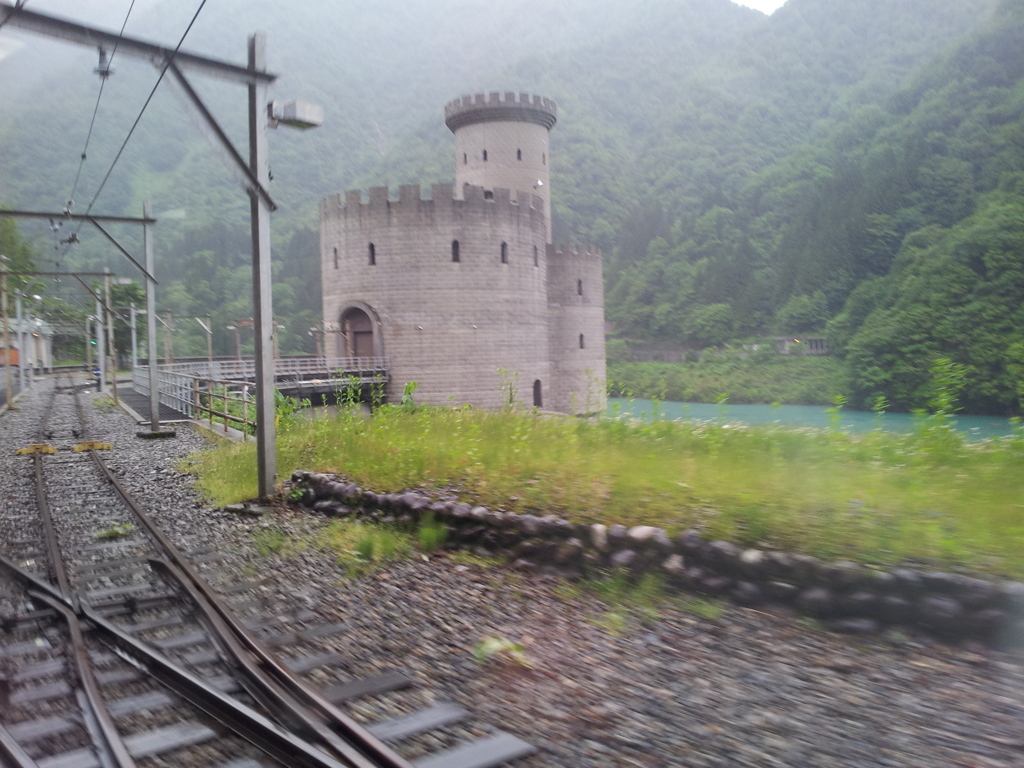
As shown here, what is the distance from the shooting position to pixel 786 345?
119ft

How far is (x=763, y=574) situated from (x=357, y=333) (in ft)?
89.9

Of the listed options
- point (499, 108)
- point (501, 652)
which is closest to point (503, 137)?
point (499, 108)

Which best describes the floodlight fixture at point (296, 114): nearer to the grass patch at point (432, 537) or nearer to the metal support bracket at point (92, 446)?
the grass patch at point (432, 537)

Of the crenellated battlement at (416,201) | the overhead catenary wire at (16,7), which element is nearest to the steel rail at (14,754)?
the overhead catenary wire at (16,7)

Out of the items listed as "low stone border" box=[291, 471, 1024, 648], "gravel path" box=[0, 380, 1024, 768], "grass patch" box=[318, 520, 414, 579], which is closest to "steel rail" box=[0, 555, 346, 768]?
"gravel path" box=[0, 380, 1024, 768]

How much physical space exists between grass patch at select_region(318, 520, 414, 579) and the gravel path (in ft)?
0.98

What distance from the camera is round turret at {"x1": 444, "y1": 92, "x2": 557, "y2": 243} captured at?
34562 millimetres

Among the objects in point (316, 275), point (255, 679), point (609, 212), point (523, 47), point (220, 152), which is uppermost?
point (523, 47)

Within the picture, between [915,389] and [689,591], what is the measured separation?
665 inches

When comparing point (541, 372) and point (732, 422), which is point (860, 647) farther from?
point (541, 372)

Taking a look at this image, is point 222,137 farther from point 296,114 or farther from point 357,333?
point 357,333

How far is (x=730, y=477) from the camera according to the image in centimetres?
578

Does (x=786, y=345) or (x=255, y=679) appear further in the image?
(x=786, y=345)

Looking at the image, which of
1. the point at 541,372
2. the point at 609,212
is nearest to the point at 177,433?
the point at 541,372
